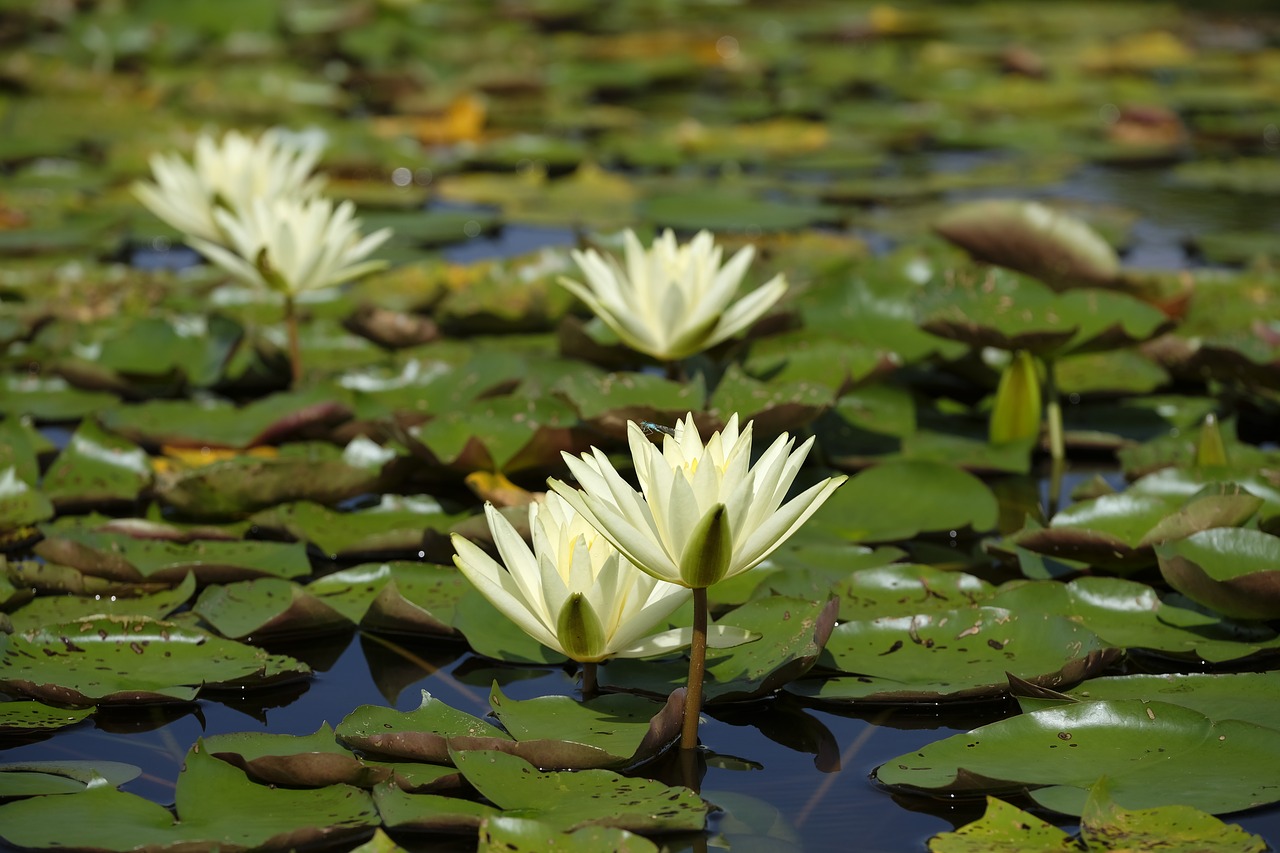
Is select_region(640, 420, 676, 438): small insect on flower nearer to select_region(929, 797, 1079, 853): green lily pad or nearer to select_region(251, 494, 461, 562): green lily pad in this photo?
select_region(251, 494, 461, 562): green lily pad

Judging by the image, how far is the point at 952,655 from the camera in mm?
2180

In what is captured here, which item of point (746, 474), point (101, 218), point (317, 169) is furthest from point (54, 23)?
point (746, 474)

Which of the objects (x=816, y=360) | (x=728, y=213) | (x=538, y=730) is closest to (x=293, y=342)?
(x=816, y=360)

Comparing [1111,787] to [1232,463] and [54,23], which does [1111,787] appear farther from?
[54,23]

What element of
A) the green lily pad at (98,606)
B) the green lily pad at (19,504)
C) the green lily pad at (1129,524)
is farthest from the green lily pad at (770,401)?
the green lily pad at (19,504)

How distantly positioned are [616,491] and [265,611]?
92cm

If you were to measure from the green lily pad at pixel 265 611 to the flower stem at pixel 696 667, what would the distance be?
75 centimetres

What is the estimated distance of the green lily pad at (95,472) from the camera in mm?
2820

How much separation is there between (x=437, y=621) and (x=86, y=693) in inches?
21.9

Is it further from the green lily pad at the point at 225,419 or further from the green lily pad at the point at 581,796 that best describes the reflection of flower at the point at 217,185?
the green lily pad at the point at 581,796

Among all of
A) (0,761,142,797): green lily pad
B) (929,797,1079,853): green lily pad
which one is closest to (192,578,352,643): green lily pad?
(0,761,142,797): green lily pad

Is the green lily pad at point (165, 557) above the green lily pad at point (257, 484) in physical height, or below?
below

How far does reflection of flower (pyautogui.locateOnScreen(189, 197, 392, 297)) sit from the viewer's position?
3.13 meters

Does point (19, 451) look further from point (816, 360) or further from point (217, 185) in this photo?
point (816, 360)
